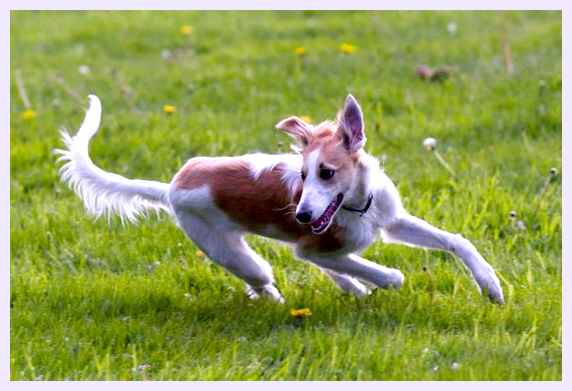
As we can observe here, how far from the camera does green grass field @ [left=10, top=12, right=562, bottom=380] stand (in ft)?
18.0

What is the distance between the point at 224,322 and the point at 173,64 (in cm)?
613

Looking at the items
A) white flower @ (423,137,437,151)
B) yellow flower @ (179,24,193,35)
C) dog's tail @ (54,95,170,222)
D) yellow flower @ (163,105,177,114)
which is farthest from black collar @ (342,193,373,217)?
yellow flower @ (179,24,193,35)

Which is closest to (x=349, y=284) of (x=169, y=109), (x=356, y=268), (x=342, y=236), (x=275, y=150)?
(x=356, y=268)

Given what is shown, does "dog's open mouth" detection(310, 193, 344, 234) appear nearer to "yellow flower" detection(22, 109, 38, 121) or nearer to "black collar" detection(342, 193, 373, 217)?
"black collar" detection(342, 193, 373, 217)

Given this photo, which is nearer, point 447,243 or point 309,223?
point 309,223

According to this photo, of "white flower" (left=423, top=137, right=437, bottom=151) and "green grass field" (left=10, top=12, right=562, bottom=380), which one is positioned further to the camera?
"white flower" (left=423, top=137, right=437, bottom=151)

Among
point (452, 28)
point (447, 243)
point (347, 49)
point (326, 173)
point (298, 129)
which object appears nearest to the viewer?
point (326, 173)

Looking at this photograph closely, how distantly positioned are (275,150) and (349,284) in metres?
2.69

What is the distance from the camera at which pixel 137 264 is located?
6.84m

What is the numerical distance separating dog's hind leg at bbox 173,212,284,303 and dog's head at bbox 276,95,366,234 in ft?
2.32

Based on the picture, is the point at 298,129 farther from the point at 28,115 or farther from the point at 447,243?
the point at 28,115

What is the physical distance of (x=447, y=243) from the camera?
19.9 feet

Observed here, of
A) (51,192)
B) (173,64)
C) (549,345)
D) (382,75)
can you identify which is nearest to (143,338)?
(549,345)

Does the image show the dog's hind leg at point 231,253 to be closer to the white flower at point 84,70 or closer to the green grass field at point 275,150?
the green grass field at point 275,150
